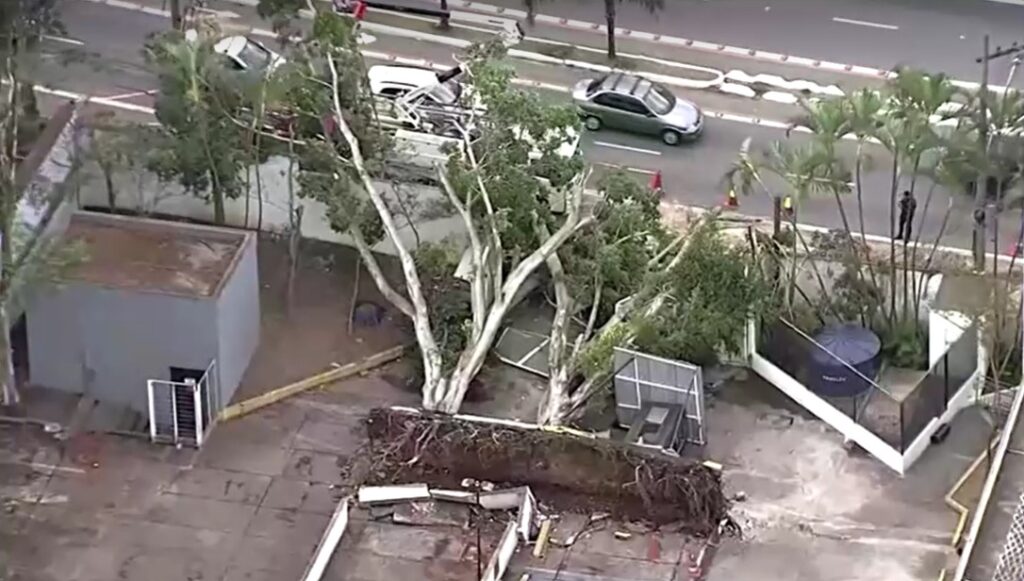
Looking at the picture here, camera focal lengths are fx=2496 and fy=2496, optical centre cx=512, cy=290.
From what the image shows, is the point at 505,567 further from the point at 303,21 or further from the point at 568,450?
the point at 303,21

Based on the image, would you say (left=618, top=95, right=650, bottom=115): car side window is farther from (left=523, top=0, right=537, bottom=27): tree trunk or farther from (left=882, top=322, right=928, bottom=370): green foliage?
(left=882, top=322, right=928, bottom=370): green foliage

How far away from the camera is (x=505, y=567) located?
48.1 meters

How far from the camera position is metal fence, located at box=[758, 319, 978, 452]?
50.9 m

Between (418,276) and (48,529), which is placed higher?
(418,276)

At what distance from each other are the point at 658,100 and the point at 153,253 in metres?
14.2

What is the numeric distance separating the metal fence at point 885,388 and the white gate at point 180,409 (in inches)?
464

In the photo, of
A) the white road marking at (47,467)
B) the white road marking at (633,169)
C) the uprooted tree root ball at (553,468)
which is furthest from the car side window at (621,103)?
the white road marking at (47,467)

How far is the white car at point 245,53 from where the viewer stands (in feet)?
194

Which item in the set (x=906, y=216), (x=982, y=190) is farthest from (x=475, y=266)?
(x=982, y=190)

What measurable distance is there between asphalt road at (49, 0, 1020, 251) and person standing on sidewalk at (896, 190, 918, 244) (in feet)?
1.17

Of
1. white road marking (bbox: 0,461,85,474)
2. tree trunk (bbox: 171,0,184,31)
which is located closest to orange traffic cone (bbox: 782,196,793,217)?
tree trunk (bbox: 171,0,184,31)

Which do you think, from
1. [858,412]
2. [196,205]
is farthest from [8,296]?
[858,412]

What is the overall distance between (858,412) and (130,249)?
1565 centimetres

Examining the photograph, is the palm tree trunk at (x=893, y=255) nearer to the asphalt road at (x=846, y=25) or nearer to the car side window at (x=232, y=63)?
the asphalt road at (x=846, y=25)
